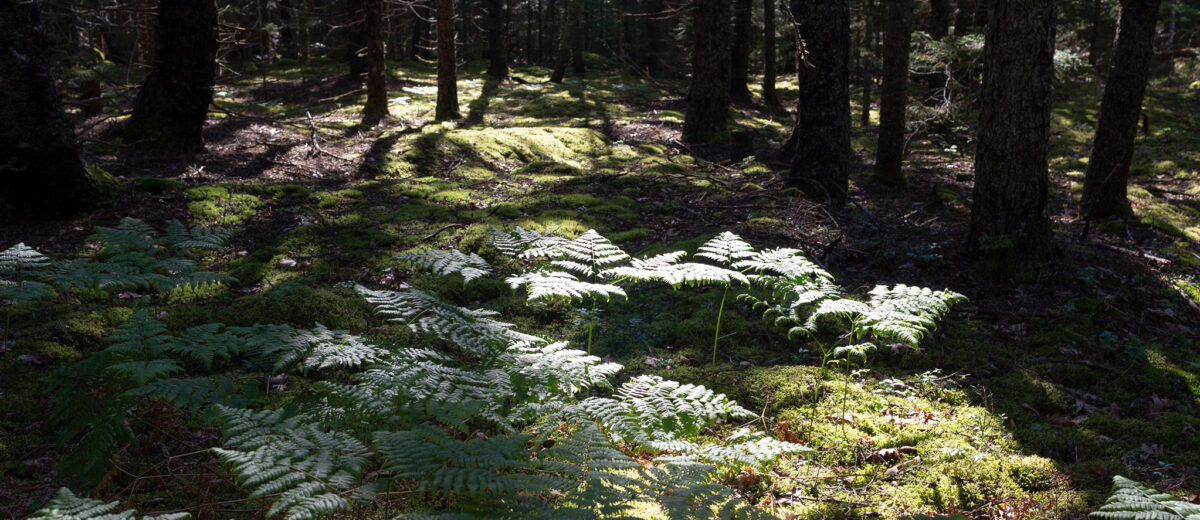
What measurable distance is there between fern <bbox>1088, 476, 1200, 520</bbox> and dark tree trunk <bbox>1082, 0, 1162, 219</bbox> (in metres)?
7.03

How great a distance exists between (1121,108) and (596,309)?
25.6 feet

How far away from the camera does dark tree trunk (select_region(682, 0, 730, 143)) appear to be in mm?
12438

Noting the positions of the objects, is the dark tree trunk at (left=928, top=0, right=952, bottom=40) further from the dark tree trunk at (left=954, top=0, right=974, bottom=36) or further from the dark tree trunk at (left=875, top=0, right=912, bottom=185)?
the dark tree trunk at (left=875, top=0, right=912, bottom=185)

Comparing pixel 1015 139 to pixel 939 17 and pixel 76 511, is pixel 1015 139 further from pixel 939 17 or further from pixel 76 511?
pixel 939 17

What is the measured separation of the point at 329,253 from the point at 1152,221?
10543mm

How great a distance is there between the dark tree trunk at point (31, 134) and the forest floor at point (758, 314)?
0.31 meters

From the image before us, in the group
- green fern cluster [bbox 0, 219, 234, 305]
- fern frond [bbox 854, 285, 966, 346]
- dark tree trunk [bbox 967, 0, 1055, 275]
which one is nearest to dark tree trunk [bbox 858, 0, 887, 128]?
dark tree trunk [bbox 967, 0, 1055, 275]

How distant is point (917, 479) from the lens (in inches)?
123

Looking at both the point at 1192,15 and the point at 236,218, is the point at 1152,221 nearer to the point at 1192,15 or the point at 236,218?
the point at 236,218

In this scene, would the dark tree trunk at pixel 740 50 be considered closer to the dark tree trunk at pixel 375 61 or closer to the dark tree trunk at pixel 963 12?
the dark tree trunk at pixel 963 12

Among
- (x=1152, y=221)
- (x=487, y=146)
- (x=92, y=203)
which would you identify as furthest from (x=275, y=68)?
(x=1152, y=221)

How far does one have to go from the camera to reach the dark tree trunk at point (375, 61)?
13.4m

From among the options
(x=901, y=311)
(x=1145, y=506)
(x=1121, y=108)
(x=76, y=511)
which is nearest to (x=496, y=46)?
(x=1121, y=108)

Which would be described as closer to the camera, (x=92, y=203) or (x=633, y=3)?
(x=92, y=203)
